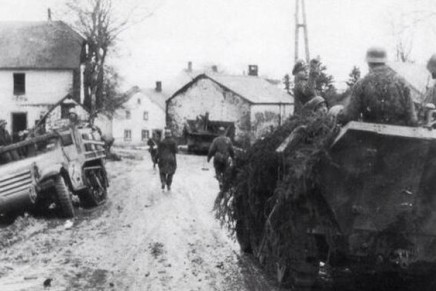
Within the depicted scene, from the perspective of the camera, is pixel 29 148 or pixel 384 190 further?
pixel 29 148

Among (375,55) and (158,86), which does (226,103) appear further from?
(375,55)

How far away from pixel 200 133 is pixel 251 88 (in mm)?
15875

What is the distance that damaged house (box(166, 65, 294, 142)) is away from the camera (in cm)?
4909

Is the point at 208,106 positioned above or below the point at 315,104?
below

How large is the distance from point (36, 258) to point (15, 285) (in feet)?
5.02

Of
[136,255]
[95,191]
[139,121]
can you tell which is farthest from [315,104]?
[139,121]

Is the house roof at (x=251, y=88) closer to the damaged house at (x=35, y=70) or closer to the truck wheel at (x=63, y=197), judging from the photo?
the damaged house at (x=35, y=70)

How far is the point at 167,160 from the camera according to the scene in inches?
719

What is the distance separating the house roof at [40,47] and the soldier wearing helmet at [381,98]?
133 feet

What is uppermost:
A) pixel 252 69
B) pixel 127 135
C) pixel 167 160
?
pixel 252 69

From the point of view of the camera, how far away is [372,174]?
228 inches

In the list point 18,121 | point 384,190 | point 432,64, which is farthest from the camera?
point 18,121

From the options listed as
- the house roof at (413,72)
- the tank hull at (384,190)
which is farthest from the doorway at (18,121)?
the tank hull at (384,190)

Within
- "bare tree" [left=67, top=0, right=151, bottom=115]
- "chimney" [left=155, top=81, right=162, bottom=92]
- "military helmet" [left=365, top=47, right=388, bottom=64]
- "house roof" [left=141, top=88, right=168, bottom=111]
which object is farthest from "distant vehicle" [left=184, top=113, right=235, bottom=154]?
"chimney" [left=155, top=81, right=162, bottom=92]
